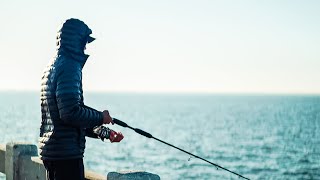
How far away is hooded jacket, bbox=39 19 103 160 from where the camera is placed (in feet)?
11.4

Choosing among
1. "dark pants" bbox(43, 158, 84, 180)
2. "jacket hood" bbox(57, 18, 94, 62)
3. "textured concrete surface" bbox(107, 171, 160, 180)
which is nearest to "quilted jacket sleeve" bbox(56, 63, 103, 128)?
"jacket hood" bbox(57, 18, 94, 62)

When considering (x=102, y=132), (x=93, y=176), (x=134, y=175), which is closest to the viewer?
(x=134, y=175)

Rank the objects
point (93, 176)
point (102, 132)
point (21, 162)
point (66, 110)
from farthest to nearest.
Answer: point (21, 162), point (93, 176), point (102, 132), point (66, 110)

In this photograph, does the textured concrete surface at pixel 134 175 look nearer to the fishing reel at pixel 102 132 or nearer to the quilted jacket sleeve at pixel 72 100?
the fishing reel at pixel 102 132

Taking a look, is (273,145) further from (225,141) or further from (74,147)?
(74,147)

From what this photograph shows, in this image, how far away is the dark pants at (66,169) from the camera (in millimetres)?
3682

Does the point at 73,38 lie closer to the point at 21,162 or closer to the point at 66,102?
the point at 66,102

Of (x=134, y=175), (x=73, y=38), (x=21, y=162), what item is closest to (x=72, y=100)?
(x=73, y=38)

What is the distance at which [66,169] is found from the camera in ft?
12.1

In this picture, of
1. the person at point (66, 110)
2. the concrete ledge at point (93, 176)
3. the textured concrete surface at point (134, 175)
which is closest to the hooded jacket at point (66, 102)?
the person at point (66, 110)

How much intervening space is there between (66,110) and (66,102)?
0.19ft

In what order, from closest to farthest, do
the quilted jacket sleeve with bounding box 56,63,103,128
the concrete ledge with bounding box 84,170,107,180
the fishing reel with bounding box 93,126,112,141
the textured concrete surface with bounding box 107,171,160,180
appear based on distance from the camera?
the quilted jacket sleeve with bounding box 56,63,103,128, the textured concrete surface with bounding box 107,171,160,180, the fishing reel with bounding box 93,126,112,141, the concrete ledge with bounding box 84,170,107,180

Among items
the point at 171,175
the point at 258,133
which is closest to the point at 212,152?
the point at 171,175

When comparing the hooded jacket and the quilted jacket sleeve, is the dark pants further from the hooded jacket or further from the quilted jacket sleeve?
the quilted jacket sleeve
